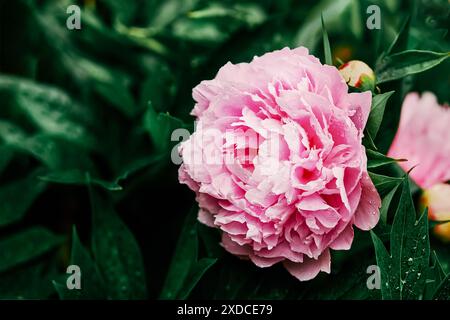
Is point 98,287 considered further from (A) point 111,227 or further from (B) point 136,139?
(B) point 136,139

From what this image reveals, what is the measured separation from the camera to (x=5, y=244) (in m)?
0.69

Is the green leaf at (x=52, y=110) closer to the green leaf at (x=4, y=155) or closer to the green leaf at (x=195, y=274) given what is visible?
the green leaf at (x=4, y=155)

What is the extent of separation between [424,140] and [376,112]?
151mm

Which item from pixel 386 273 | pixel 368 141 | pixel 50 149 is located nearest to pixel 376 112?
pixel 368 141

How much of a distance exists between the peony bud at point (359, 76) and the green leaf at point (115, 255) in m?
0.26

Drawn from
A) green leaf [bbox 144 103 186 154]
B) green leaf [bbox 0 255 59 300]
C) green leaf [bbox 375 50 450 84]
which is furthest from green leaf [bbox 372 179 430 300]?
green leaf [bbox 0 255 59 300]

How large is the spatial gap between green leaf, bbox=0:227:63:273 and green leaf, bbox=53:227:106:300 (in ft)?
0.32

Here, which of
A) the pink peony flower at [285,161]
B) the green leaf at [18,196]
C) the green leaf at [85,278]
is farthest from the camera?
the green leaf at [18,196]

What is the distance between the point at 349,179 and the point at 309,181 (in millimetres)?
31

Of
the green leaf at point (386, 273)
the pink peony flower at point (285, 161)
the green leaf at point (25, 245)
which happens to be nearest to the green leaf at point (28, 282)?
the green leaf at point (25, 245)

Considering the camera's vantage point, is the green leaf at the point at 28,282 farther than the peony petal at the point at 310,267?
Yes

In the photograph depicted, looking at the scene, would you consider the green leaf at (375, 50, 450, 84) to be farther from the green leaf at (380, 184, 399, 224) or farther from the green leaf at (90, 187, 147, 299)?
the green leaf at (90, 187, 147, 299)

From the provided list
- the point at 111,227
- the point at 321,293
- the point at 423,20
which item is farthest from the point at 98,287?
the point at 423,20

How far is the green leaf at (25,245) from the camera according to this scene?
682mm
